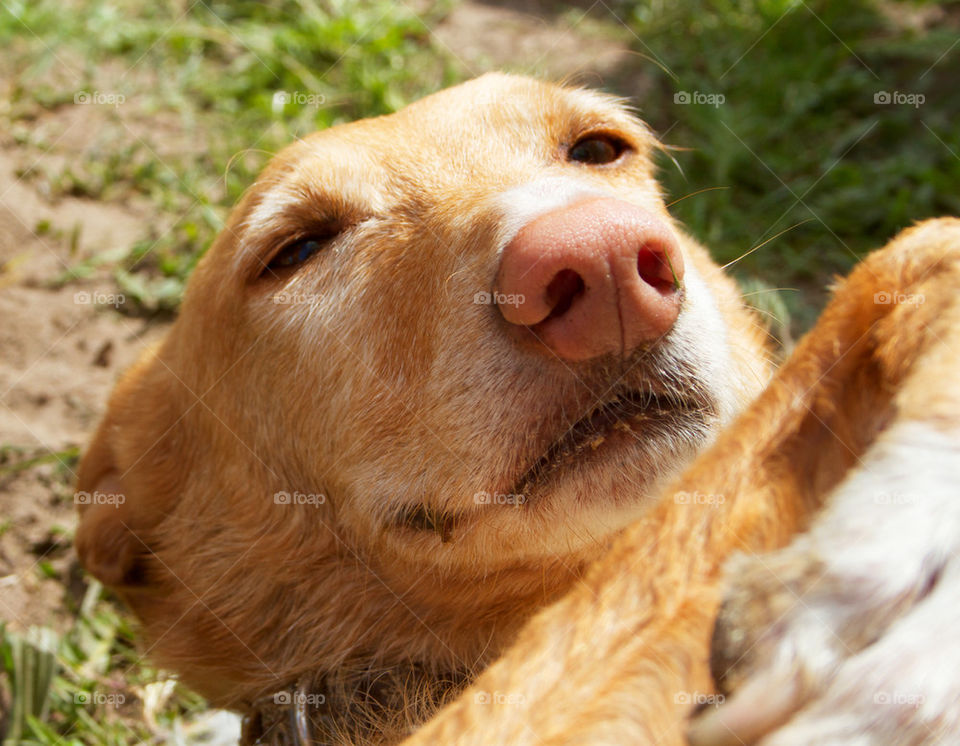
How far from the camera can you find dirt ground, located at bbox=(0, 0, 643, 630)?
425 cm

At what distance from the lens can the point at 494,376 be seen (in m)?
2.35

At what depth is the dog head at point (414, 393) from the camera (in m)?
2.29

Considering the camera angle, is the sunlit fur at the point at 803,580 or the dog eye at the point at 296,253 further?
the dog eye at the point at 296,253

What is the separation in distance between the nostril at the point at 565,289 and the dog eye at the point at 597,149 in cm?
139

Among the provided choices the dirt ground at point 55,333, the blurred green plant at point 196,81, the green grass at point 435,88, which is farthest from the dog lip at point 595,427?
the blurred green plant at point 196,81

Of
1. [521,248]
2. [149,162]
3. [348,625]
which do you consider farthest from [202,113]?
[521,248]

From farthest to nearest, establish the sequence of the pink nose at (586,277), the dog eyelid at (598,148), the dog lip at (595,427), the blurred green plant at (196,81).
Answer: the blurred green plant at (196,81)
the dog eyelid at (598,148)
the dog lip at (595,427)
the pink nose at (586,277)

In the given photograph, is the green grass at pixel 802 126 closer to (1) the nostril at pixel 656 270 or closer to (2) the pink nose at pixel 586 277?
(1) the nostril at pixel 656 270

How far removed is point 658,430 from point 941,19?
16.9 ft

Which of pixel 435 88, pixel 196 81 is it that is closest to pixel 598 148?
pixel 435 88

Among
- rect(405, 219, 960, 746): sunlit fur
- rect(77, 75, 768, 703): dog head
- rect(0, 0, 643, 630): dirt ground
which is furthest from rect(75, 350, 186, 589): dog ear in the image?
rect(405, 219, 960, 746): sunlit fur

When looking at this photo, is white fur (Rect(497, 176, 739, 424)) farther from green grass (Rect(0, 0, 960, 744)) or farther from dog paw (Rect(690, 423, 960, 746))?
green grass (Rect(0, 0, 960, 744))

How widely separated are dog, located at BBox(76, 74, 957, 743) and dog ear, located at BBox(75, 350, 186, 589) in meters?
0.01

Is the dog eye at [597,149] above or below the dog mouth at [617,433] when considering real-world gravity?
above
